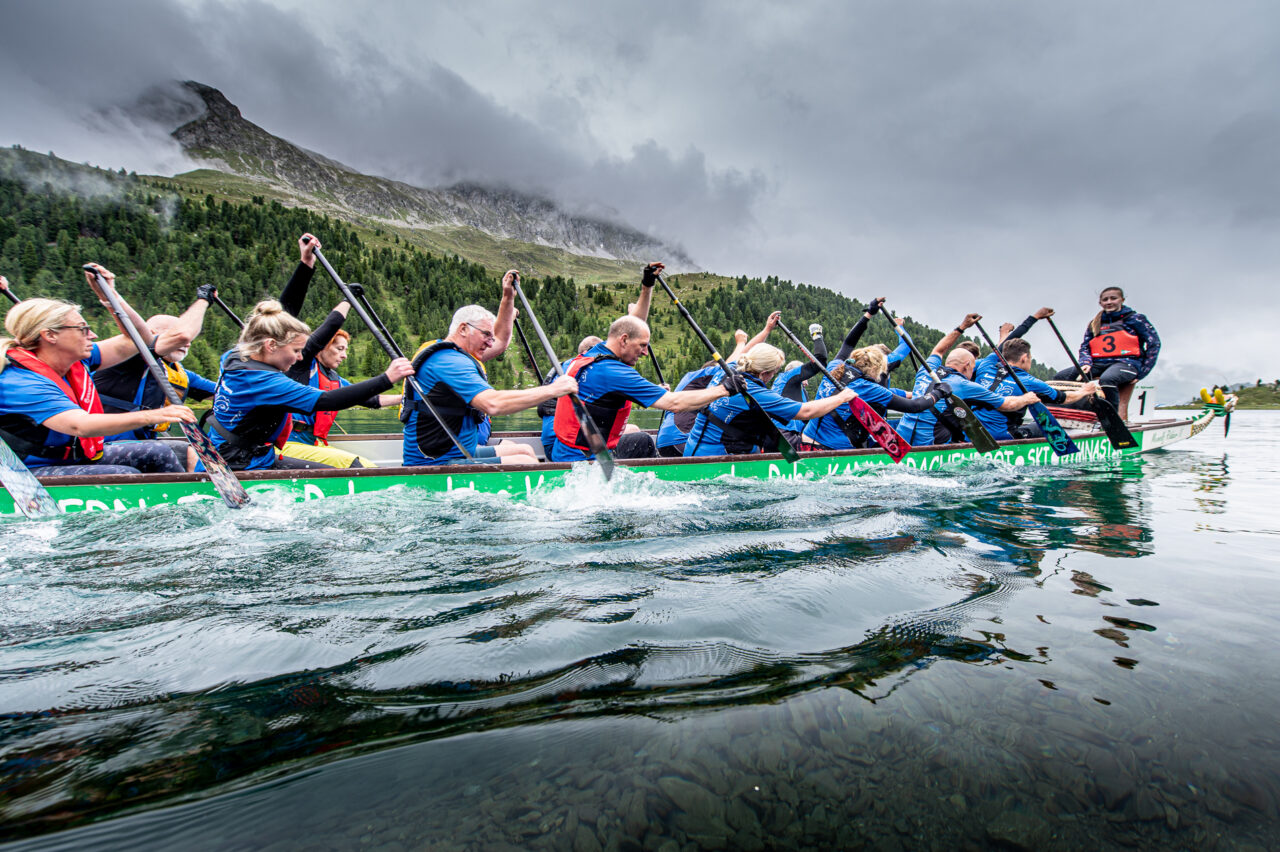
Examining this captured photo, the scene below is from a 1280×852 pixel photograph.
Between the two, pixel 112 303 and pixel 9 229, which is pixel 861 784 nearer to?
pixel 112 303

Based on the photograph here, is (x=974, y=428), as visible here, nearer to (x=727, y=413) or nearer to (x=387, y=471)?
(x=727, y=413)

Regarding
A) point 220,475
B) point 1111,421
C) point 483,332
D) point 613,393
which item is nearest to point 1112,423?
point 1111,421

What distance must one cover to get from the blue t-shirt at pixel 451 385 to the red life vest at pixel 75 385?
286 cm

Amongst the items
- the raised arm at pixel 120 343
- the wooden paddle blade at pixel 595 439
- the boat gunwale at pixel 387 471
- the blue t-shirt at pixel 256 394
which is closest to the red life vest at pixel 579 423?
the wooden paddle blade at pixel 595 439

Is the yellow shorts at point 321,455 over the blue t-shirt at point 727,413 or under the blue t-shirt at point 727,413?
under

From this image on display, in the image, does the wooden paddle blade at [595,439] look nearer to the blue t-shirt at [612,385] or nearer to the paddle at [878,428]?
the blue t-shirt at [612,385]

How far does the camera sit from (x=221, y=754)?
1776 millimetres

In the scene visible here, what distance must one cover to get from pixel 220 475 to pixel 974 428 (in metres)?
10.7

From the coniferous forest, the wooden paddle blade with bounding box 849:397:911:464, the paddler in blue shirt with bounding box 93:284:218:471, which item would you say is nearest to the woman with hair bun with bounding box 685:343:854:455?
the wooden paddle blade with bounding box 849:397:911:464

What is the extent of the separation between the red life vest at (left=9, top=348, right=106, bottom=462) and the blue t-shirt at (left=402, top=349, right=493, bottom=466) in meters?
2.86

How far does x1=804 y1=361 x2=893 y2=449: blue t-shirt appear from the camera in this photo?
9109 millimetres

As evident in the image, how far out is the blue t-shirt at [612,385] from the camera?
22.3ft

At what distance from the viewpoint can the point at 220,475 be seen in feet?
17.8

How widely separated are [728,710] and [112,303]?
7.64 meters
